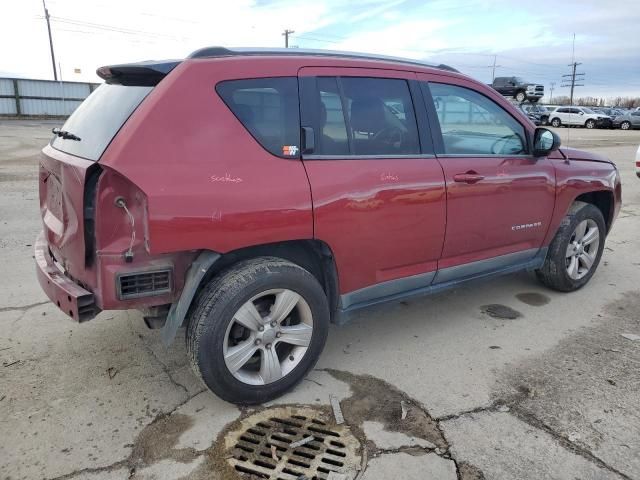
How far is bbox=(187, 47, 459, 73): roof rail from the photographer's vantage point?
2836mm

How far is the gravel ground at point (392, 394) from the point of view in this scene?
2510 millimetres

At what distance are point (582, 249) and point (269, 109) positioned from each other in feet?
11.0

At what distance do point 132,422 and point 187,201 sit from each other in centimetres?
124

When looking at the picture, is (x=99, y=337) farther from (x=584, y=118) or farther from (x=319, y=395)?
(x=584, y=118)

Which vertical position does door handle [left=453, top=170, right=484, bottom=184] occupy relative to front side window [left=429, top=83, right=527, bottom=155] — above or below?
below

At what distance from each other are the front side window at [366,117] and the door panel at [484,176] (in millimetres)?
222

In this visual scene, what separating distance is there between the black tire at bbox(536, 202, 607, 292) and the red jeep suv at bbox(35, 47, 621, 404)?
1.01 m

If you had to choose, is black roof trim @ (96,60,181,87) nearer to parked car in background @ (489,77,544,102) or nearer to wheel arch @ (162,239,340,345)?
wheel arch @ (162,239,340,345)

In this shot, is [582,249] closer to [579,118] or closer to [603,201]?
[603,201]

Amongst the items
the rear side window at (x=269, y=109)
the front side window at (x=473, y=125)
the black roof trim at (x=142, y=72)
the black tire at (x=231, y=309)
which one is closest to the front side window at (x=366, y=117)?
the rear side window at (x=269, y=109)

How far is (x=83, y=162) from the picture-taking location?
2658 millimetres

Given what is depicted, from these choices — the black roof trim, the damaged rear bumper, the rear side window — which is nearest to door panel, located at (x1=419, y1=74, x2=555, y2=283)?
the rear side window

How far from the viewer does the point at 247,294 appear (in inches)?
107

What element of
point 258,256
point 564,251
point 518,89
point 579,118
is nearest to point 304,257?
point 258,256
